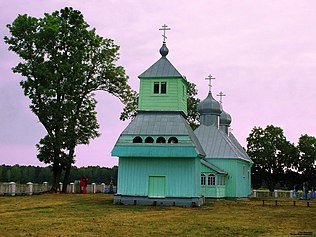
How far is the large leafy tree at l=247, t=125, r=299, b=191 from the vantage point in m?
64.2

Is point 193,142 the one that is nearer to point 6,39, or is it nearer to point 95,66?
point 95,66

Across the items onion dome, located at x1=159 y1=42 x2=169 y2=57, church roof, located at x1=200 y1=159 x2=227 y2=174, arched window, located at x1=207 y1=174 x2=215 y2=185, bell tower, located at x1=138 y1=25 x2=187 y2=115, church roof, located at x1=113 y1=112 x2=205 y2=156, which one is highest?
onion dome, located at x1=159 y1=42 x2=169 y2=57

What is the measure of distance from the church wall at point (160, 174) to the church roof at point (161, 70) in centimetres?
561

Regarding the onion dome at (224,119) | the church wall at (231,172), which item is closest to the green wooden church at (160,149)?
the church wall at (231,172)

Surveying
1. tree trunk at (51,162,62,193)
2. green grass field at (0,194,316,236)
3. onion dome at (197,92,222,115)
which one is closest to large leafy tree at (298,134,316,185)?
onion dome at (197,92,222,115)

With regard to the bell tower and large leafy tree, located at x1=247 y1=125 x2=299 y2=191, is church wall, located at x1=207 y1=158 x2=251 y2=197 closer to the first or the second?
the bell tower

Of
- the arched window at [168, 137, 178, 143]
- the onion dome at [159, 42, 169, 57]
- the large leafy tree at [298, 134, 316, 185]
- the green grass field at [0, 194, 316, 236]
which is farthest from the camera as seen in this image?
the large leafy tree at [298, 134, 316, 185]

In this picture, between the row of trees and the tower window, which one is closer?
the tower window

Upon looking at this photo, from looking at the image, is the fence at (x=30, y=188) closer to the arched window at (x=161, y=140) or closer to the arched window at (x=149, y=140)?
the arched window at (x=149, y=140)

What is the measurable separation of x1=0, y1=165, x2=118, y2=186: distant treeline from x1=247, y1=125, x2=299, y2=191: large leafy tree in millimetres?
43504

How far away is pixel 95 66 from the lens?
46625 mm

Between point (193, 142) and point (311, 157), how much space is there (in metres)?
36.1

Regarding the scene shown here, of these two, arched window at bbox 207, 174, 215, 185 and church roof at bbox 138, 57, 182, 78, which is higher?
church roof at bbox 138, 57, 182, 78

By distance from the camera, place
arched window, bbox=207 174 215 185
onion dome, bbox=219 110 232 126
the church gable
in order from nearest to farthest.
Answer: arched window, bbox=207 174 215 185 < the church gable < onion dome, bbox=219 110 232 126
